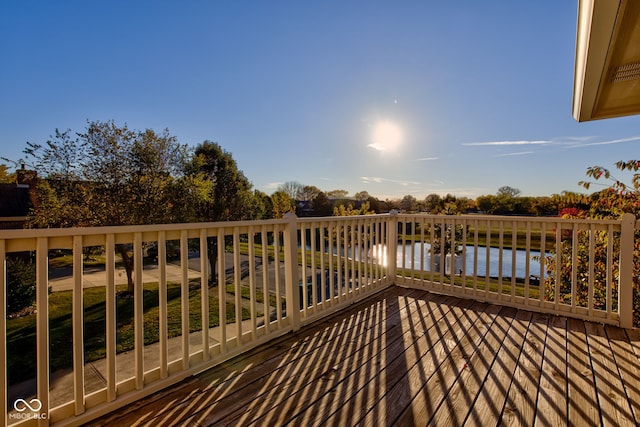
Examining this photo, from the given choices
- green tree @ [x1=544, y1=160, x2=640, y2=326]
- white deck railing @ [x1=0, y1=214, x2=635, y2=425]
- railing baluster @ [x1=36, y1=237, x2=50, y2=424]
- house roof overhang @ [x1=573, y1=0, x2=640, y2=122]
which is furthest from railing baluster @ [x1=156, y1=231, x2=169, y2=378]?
green tree @ [x1=544, y1=160, x2=640, y2=326]

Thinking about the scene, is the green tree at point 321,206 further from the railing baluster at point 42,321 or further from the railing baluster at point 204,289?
the railing baluster at point 42,321

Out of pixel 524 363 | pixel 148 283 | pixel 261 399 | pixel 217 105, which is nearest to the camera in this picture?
pixel 261 399

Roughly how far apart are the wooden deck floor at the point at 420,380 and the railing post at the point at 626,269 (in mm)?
157

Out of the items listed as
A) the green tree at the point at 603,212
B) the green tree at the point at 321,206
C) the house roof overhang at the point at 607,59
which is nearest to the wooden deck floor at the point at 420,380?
the green tree at the point at 603,212

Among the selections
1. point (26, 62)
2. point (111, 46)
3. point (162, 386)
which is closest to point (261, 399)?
point (162, 386)

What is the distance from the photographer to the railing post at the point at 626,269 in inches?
95.3

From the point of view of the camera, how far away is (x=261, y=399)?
5.14ft

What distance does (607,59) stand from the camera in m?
1.85

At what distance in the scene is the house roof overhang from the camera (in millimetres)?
1447

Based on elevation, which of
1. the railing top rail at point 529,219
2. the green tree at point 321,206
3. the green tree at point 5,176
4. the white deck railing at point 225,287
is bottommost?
the white deck railing at point 225,287

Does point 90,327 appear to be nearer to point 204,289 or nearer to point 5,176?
point 204,289

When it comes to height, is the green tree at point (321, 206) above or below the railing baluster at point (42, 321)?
above

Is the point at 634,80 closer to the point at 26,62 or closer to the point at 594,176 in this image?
the point at 594,176

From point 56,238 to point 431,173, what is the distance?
2075 centimetres
